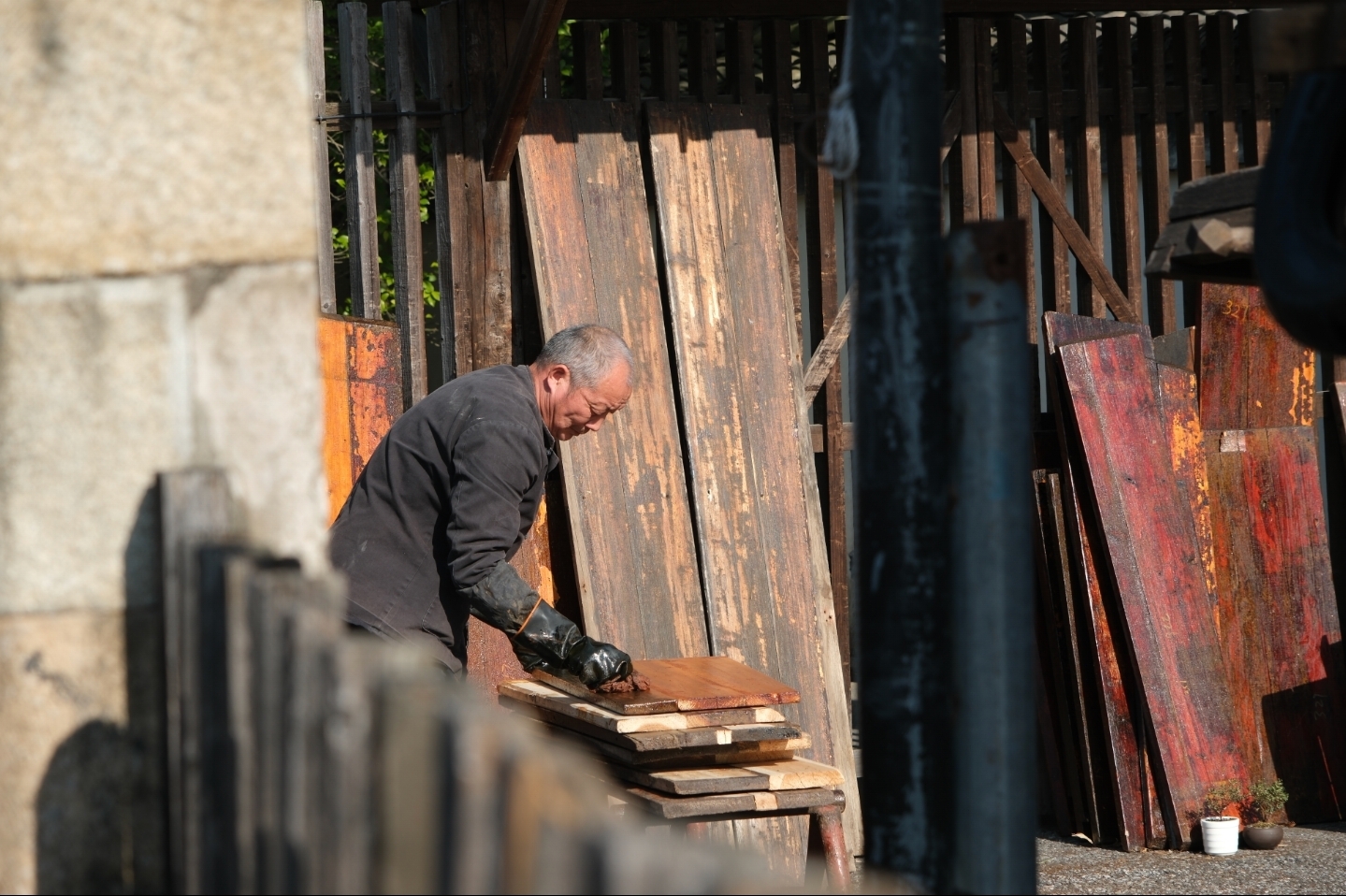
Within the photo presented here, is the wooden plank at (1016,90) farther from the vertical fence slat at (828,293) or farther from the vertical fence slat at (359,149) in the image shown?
the vertical fence slat at (359,149)

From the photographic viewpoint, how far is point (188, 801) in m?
1.69

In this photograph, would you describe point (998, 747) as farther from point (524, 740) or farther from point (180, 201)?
point (180, 201)

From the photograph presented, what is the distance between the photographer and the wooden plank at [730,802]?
3.86 m

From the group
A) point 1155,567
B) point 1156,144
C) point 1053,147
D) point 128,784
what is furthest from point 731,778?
point 1156,144

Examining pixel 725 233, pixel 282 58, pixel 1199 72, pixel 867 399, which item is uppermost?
pixel 1199 72

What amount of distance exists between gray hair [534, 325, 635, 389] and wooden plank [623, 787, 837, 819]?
120 centimetres

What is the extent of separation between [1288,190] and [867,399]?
2.12 feet

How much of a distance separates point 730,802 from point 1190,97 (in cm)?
420

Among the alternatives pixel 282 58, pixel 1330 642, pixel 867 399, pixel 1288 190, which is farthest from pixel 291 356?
pixel 1330 642

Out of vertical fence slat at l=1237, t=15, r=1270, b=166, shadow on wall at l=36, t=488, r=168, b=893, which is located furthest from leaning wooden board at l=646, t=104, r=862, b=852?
shadow on wall at l=36, t=488, r=168, b=893

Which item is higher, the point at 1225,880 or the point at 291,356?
the point at 291,356

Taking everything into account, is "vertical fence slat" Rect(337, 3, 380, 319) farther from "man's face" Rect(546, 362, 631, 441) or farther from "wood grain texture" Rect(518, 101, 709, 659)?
"man's face" Rect(546, 362, 631, 441)

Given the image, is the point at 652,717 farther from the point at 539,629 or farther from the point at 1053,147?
the point at 1053,147

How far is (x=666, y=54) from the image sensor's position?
602 cm
